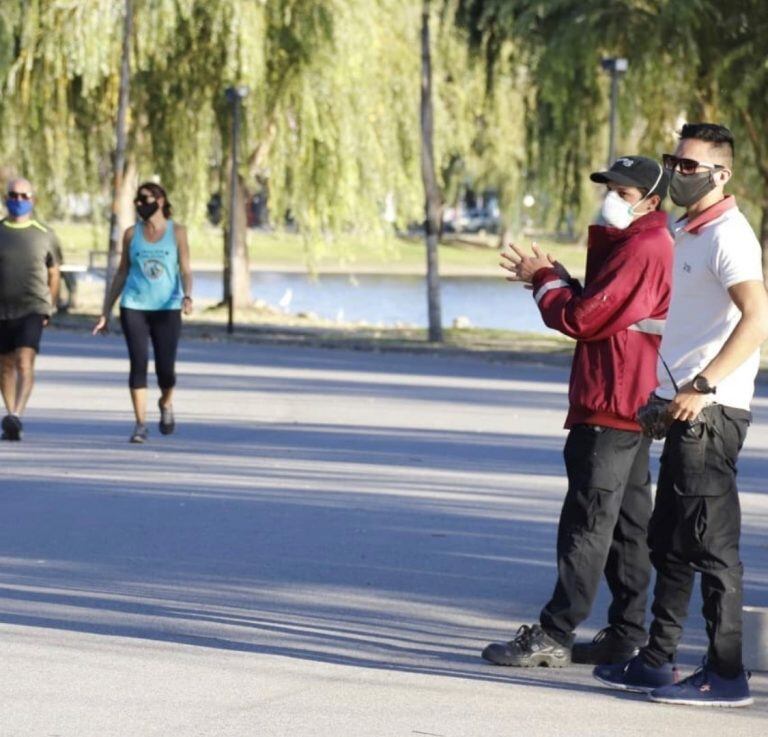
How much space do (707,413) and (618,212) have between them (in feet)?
3.20

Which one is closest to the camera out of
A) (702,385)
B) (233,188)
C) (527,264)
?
(702,385)

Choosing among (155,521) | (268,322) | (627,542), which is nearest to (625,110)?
(268,322)

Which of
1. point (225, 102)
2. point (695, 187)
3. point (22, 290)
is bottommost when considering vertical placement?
point (22, 290)

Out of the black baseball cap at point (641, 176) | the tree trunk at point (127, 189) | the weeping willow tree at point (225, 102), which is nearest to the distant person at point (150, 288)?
the black baseball cap at point (641, 176)

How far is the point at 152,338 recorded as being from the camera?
16.2m

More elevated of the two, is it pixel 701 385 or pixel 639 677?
pixel 701 385

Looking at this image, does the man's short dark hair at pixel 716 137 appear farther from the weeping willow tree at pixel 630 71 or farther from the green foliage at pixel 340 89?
the green foliage at pixel 340 89

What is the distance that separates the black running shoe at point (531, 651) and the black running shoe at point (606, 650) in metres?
0.11

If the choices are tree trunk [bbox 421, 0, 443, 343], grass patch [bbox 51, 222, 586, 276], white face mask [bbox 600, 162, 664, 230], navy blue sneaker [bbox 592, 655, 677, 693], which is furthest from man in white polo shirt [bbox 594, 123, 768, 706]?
grass patch [bbox 51, 222, 586, 276]

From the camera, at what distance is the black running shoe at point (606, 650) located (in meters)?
7.80

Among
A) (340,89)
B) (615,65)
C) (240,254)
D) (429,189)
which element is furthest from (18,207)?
(240,254)

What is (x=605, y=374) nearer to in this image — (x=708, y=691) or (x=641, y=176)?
(x=641, y=176)

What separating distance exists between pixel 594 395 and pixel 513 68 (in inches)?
1043

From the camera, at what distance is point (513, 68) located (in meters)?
33.6
